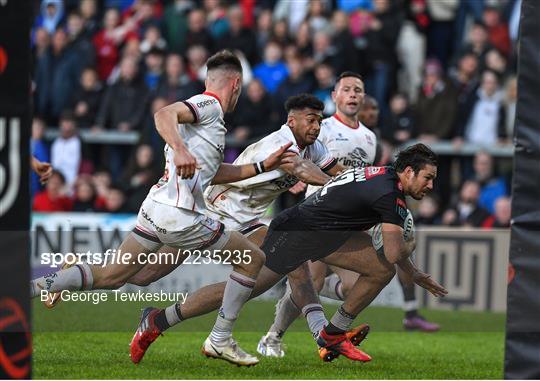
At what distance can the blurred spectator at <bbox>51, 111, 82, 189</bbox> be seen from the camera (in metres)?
18.4

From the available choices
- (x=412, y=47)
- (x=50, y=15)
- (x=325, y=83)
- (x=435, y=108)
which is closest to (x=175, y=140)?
(x=325, y=83)

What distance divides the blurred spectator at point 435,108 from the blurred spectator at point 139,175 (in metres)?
3.76

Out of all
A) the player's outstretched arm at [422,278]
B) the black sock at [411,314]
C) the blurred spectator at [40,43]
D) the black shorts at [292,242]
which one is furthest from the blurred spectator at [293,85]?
the player's outstretched arm at [422,278]

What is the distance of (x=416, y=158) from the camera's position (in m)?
9.52

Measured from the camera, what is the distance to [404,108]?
17.8 meters

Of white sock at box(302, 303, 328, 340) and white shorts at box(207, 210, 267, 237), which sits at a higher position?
white shorts at box(207, 210, 267, 237)

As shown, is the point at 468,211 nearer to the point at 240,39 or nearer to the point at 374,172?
the point at 240,39

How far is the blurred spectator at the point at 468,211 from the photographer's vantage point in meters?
16.7

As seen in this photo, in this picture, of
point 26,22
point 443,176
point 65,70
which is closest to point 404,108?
point 443,176

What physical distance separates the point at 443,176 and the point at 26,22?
1185cm

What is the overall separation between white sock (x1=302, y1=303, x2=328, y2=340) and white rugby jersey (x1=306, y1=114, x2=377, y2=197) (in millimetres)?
1358

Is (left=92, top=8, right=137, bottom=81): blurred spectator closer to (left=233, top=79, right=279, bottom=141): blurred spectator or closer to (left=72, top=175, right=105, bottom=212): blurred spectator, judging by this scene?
(left=72, top=175, right=105, bottom=212): blurred spectator

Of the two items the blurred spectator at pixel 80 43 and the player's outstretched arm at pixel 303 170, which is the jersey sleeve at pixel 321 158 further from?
the blurred spectator at pixel 80 43
